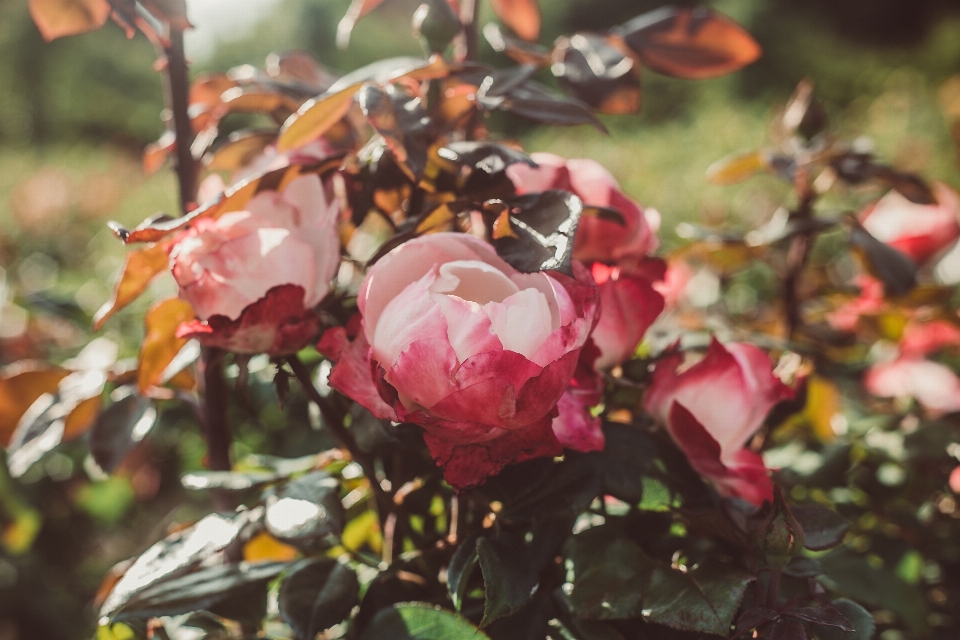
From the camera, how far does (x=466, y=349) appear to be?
0.92 ft

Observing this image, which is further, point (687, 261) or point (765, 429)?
point (687, 261)

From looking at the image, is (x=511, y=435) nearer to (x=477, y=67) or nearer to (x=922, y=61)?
(x=477, y=67)

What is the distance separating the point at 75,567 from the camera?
3.66 feet

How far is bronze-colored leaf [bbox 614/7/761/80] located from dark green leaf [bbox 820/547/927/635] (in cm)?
34

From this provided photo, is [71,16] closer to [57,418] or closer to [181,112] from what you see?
[181,112]

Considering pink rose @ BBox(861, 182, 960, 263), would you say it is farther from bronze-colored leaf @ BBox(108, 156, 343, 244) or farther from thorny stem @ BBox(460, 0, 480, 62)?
bronze-colored leaf @ BBox(108, 156, 343, 244)

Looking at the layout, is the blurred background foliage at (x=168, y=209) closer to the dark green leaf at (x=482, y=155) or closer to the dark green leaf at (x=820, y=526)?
the dark green leaf at (x=482, y=155)

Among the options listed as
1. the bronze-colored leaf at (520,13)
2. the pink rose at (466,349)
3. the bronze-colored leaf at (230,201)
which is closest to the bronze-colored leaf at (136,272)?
the bronze-colored leaf at (230,201)

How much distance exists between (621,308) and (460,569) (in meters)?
0.15

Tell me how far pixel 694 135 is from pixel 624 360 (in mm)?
2288

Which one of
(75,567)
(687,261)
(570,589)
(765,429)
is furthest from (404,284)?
(75,567)

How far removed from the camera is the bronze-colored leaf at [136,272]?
1.22 feet

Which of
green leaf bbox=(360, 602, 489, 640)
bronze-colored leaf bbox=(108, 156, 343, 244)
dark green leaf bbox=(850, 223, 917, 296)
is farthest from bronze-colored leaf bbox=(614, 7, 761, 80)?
green leaf bbox=(360, 602, 489, 640)

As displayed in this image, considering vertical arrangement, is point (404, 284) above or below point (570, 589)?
above
